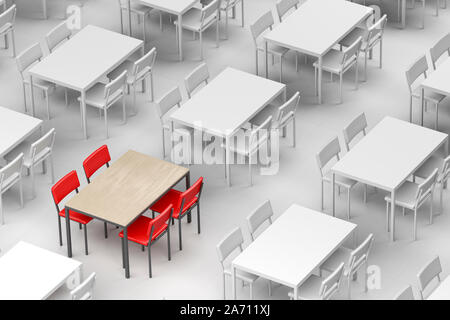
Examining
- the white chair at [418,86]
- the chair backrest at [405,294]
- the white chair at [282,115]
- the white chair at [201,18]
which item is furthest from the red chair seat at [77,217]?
the white chair at [418,86]

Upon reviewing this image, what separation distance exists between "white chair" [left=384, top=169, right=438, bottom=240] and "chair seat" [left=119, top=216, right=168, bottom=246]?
3.28 m

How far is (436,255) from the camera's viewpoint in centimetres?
1952

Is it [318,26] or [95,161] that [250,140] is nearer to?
[95,161]

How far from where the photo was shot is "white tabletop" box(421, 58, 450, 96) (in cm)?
2164

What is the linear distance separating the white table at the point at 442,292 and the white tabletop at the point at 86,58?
21.9ft

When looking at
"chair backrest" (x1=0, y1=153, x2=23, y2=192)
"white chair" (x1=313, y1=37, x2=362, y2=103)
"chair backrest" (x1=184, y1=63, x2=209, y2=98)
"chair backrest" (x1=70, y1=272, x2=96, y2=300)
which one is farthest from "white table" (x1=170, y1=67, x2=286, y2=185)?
"chair backrest" (x1=70, y1=272, x2=96, y2=300)

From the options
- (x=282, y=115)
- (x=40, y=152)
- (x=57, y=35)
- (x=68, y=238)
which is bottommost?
(x=68, y=238)

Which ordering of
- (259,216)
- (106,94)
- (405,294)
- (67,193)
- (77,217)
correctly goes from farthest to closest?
(106,94) → (67,193) → (77,217) → (259,216) → (405,294)

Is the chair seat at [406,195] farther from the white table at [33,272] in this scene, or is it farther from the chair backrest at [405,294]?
the white table at [33,272]

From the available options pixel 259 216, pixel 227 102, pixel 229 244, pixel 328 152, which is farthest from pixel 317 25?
pixel 229 244

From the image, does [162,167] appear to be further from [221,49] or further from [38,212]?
[221,49]

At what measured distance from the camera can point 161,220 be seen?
756 inches

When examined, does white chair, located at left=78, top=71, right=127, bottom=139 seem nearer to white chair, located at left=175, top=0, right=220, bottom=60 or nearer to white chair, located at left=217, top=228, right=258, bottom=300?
white chair, located at left=175, top=0, right=220, bottom=60

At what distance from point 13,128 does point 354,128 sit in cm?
507
